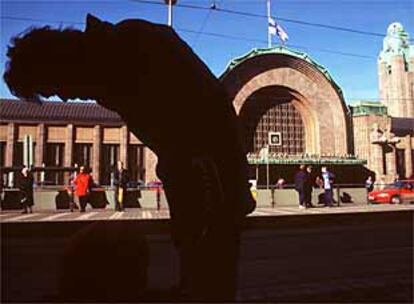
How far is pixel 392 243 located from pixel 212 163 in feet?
21.5

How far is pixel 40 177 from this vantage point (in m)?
23.0

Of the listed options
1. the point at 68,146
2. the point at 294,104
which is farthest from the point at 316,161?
the point at 68,146

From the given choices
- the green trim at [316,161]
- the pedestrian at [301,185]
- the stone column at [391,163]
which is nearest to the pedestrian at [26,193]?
the pedestrian at [301,185]

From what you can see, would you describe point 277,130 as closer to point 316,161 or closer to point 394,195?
point 316,161

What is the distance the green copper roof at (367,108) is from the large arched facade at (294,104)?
420 cm

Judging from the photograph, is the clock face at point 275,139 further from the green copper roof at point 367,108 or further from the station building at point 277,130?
the green copper roof at point 367,108

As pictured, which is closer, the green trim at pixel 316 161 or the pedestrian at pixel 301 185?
the pedestrian at pixel 301 185

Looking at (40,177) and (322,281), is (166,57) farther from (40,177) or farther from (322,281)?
(40,177)

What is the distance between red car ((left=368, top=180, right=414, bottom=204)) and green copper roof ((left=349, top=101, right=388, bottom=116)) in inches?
615

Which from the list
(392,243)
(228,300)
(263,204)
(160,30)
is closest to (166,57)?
(160,30)

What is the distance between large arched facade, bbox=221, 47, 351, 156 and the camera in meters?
34.1

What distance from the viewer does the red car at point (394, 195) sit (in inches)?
941

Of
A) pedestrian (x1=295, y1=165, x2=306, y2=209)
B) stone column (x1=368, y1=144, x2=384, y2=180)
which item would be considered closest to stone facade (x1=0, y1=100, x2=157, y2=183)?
pedestrian (x1=295, y1=165, x2=306, y2=209)

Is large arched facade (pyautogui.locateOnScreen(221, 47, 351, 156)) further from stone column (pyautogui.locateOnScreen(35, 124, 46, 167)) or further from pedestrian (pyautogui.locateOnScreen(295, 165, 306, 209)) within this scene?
pedestrian (pyautogui.locateOnScreen(295, 165, 306, 209))
